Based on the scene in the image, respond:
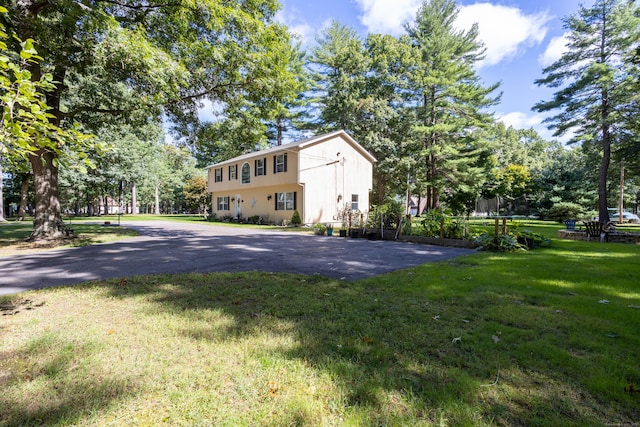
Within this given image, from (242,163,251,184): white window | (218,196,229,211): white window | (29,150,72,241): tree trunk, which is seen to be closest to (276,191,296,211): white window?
(242,163,251,184): white window

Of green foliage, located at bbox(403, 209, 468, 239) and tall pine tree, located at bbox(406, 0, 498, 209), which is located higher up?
tall pine tree, located at bbox(406, 0, 498, 209)

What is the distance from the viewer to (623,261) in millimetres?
6746

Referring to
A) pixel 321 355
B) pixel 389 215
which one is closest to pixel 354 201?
pixel 389 215

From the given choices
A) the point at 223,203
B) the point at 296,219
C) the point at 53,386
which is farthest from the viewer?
the point at 223,203

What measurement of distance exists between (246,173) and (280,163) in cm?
463

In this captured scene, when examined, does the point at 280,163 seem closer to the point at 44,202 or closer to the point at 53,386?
the point at 44,202

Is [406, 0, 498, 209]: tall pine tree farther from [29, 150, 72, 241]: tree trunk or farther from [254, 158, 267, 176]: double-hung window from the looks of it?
[29, 150, 72, 241]: tree trunk

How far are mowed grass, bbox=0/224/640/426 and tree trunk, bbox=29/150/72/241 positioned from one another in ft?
26.3

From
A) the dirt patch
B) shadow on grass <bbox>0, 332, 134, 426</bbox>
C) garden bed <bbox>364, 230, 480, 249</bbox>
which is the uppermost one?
garden bed <bbox>364, 230, 480, 249</bbox>

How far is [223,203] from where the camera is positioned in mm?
28078

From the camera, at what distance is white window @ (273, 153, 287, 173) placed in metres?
20.1

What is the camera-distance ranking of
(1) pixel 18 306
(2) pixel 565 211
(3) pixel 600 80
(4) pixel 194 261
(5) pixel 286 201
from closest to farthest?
(1) pixel 18 306 < (4) pixel 194 261 < (3) pixel 600 80 < (5) pixel 286 201 < (2) pixel 565 211

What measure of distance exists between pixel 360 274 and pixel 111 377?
4204 mm

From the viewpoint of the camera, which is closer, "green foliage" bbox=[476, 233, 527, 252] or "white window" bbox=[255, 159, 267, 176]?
A: "green foliage" bbox=[476, 233, 527, 252]
